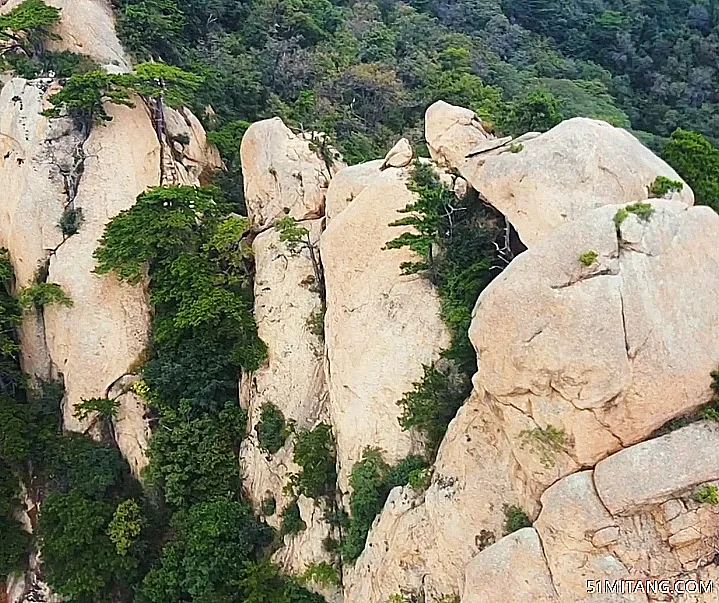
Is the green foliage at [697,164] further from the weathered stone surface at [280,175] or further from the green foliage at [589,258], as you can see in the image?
the weathered stone surface at [280,175]

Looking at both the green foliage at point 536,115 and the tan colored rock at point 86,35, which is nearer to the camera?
the green foliage at point 536,115

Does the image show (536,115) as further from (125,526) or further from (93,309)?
(125,526)

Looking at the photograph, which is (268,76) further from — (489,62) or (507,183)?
(507,183)

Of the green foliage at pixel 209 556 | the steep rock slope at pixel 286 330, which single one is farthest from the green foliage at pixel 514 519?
the green foliage at pixel 209 556

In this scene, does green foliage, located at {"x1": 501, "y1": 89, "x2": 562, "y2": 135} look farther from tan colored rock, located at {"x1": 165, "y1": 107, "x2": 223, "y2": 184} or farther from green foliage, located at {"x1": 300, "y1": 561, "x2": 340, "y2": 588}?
green foliage, located at {"x1": 300, "y1": 561, "x2": 340, "y2": 588}

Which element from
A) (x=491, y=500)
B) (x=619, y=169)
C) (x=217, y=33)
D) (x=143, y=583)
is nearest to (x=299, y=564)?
(x=143, y=583)

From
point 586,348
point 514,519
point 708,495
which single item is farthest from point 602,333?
point 514,519

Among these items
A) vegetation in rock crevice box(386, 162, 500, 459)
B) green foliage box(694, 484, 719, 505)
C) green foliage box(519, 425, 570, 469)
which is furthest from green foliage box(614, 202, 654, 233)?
green foliage box(694, 484, 719, 505)
